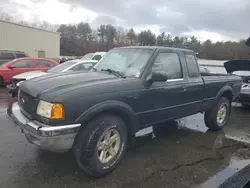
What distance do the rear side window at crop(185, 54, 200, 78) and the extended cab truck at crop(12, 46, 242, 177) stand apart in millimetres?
23

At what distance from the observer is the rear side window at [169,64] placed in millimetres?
4375

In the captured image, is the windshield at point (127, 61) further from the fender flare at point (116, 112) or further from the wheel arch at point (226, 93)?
the wheel arch at point (226, 93)

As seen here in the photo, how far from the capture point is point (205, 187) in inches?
135

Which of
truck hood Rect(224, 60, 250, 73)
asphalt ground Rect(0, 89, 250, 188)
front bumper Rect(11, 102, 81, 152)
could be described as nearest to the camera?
front bumper Rect(11, 102, 81, 152)

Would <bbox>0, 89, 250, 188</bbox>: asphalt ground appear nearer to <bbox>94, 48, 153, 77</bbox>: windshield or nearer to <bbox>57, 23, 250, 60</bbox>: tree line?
<bbox>94, 48, 153, 77</bbox>: windshield

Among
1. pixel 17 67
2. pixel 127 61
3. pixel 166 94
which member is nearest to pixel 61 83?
pixel 127 61

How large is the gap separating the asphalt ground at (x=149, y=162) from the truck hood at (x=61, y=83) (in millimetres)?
1169

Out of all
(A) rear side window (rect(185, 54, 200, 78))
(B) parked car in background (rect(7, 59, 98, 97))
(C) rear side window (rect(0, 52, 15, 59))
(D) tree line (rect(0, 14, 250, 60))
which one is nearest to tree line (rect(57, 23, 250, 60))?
(D) tree line (rect(0, 14, 250, 60))

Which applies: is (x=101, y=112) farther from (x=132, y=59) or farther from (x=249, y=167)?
(x=249, y=167)

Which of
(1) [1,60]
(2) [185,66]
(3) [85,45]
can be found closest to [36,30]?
(1) [1,60]

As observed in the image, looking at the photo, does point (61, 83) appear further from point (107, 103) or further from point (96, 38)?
point (96, 38)

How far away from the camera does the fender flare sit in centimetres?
321

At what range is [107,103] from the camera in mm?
3395

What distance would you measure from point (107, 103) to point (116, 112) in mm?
277
